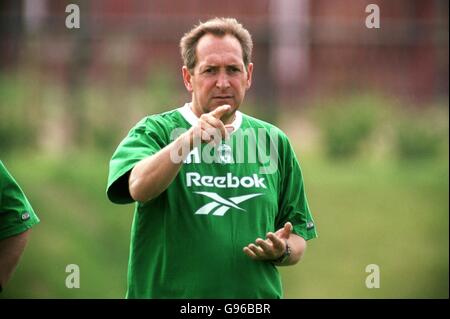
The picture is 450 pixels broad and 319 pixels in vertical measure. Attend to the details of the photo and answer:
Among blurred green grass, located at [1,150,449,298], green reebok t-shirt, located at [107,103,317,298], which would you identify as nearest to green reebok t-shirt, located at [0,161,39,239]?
green reebok t-shirt, located at [107,103,317,298]

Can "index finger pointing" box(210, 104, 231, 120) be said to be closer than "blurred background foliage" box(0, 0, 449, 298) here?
Yes

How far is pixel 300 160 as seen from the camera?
31.8 feet

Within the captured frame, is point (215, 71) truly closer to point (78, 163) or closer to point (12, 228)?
point (12, 228)

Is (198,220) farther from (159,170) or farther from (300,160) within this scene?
(300,160)

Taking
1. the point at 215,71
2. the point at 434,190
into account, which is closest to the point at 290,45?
the point at 434,190

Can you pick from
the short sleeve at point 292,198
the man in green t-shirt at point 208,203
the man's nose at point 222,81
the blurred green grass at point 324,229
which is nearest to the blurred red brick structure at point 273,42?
the blurred green grass at point 324,229

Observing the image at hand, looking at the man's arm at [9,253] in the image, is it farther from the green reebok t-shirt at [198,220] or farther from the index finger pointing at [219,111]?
the index finger pointing at [219,111]

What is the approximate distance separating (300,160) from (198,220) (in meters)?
6.35

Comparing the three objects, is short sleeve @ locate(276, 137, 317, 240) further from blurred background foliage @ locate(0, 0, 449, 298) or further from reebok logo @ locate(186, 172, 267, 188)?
blurred background foliage @ locate(0, 0, 449, 298)

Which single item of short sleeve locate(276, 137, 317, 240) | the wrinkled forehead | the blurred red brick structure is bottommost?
short sleeve locate(276, 137, 317, 240)

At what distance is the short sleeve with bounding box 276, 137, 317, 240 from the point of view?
12.3 feet

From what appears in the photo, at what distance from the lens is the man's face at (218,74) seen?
3455 millimetres

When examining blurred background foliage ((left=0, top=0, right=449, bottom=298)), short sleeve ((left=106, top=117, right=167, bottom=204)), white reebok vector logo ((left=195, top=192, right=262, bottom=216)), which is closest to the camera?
short sleeve ((left=106, top=117, right=167, bottom=204))

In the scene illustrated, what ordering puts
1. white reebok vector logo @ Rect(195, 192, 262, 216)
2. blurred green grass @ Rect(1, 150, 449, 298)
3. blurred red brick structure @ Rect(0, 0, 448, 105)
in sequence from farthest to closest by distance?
blurred red brick structure @ Rect(0, 0, 448, 105) < blurred green grass @ Rect(1, 150, 449, 298) < white reebok vector logo @ Rect(195, 192, 262, 216)
